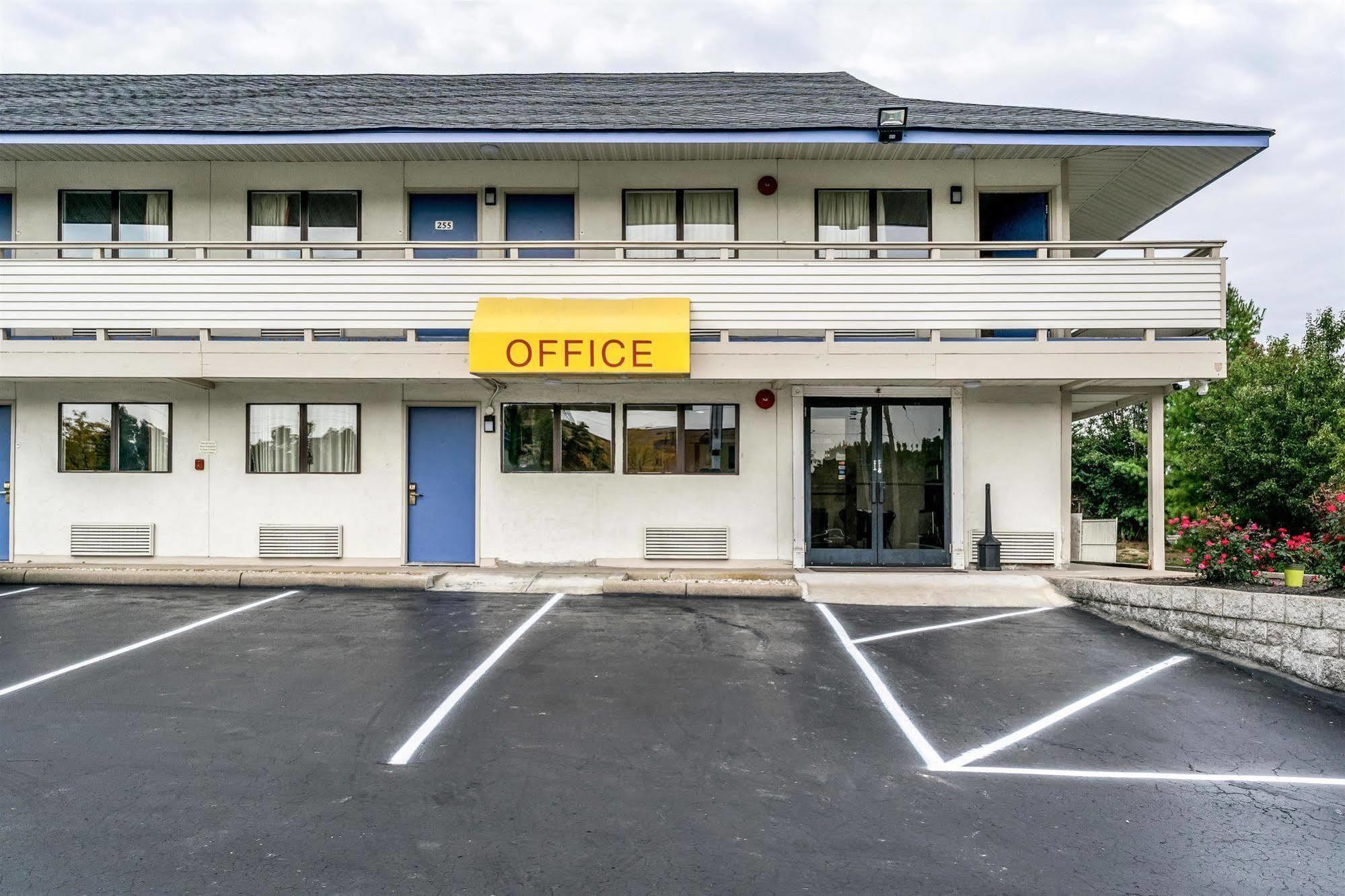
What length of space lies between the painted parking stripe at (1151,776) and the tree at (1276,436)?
13.1 meters

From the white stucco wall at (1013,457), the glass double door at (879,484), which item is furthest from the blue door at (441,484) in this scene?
the white stucco wall at (1013,457)

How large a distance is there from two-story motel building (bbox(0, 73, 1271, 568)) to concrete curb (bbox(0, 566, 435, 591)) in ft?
2.99

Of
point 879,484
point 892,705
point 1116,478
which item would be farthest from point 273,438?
point 1116,478

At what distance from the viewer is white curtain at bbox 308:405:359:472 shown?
1130 cm

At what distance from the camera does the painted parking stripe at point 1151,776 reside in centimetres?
447

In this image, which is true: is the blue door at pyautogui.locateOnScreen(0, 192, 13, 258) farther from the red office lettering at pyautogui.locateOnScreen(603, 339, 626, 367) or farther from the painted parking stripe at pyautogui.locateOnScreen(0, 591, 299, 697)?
the red office lettering at pyautogui.locateOnScreen(603, 339, 626, 367)

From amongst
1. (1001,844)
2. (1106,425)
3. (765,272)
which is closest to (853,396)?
(765,272)

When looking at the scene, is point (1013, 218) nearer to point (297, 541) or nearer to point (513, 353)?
point (513, 353)

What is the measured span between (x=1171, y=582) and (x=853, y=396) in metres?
4.81

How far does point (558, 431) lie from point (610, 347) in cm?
229

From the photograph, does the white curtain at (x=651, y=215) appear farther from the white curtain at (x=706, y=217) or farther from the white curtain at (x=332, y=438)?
the white curtain at (x=332, y=438)

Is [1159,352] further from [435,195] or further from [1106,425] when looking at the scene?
[1106,425]

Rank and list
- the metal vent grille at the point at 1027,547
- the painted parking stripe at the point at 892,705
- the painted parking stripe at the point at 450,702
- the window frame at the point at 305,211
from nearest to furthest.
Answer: the painted parking stripe at the point at 450,702
the painted parking stripe at the point at 892,705
the metal vent grille at the point at 1027,547
the window frame at the point at 305,211

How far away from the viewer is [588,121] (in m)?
10.7
